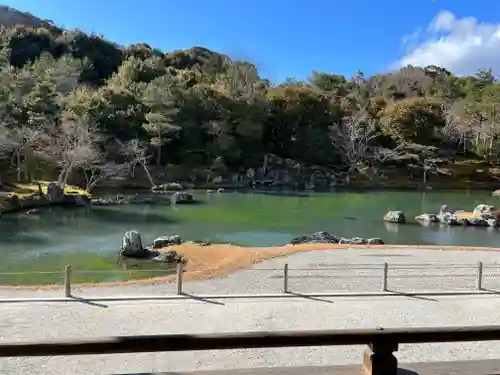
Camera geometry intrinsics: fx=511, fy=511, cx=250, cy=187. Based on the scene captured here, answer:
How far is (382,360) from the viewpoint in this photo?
191cm

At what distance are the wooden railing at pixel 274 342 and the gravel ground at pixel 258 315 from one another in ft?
13.9

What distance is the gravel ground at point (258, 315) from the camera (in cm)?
602

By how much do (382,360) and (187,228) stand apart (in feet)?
67.7

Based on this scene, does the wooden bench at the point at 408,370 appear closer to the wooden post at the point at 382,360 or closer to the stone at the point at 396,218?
the wooden post at the point at 382,360

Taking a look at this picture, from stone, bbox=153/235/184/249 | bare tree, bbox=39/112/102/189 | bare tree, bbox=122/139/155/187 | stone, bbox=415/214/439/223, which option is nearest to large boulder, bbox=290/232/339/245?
stone, bbox=153/235/184/249

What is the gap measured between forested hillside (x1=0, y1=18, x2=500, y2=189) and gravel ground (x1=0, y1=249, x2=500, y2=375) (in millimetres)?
23339

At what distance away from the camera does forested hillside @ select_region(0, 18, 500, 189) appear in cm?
3525

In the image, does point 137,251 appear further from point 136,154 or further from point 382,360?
point 136,154

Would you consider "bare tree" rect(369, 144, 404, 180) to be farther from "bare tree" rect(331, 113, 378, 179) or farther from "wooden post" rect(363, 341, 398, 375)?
"wooden post" rect(363, 341, 398, 375)

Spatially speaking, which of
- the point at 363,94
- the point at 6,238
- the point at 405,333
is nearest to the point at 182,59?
the point at 363,94

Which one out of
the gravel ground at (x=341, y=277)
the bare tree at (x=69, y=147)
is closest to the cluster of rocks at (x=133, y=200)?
the bare tree at (x=69, y=147)

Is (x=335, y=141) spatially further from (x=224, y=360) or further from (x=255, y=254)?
Answer: (x=224, y=360)

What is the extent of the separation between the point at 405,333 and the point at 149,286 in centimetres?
933

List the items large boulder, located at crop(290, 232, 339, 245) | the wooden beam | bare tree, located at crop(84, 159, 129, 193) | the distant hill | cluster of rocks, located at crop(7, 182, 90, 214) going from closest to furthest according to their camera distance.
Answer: the wooden beam → large boulder, located at crop(290, 232, 339, 245) → cluster of rocks, located at crop(7, 182, 90, 214) → bare tree, located at crop(84, 159, 129, 193) → the distant hill
